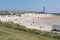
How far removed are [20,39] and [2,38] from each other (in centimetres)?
103

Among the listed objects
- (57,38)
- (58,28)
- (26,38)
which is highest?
(26,38)

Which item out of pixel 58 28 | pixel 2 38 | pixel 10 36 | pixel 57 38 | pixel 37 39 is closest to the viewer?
pixel 2 38

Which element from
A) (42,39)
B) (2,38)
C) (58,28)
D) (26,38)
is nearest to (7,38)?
(2,38)

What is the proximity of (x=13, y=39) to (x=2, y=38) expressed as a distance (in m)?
0.57

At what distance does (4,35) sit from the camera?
11.4 m

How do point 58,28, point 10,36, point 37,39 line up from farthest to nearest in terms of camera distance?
point 58,28 < point 37,39 < point 10,36

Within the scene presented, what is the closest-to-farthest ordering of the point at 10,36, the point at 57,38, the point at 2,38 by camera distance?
the point at 2,38 → the point at 10,36 → the point at 57,38

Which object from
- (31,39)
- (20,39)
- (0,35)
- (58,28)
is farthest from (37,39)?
(58,28)

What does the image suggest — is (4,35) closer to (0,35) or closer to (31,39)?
(0,35)

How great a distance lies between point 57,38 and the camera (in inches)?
564

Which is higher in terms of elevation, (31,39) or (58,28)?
(31,39)

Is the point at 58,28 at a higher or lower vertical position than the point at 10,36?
lower

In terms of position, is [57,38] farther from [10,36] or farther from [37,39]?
[10,36]

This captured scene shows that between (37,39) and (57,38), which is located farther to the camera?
(57,38)
